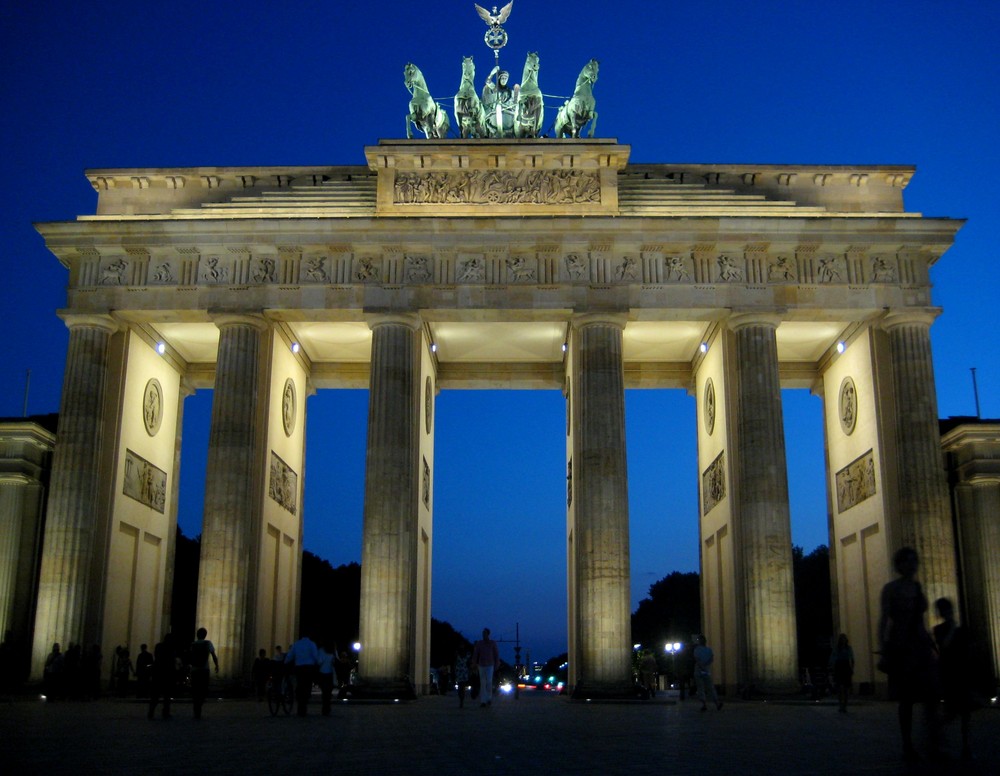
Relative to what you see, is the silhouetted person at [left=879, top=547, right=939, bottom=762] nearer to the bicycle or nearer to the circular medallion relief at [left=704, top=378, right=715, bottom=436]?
the bicycle

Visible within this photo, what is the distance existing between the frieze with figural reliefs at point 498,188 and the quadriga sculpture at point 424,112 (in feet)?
8.01

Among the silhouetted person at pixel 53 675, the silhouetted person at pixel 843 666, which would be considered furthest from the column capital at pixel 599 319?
the silhouetted person at pixel 53 675

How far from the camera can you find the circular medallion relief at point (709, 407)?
3803 cm

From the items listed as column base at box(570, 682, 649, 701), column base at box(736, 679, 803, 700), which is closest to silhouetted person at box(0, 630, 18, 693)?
column base at box(570, 682, 649, 701)

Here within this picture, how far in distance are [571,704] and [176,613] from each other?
47836mm

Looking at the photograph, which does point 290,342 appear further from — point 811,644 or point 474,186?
point 811,644

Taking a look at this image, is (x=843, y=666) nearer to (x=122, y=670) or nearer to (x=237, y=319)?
(x=237, y=319)

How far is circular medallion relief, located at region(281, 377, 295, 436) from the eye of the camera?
1494 inches

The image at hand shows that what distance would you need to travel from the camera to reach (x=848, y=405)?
37469 millimetres

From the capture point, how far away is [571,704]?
30.2 meters

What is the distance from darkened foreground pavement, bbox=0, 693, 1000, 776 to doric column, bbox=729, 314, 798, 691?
813cm

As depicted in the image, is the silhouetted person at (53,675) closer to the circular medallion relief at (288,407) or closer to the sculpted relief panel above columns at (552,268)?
the circular medallion relief at (288,407)

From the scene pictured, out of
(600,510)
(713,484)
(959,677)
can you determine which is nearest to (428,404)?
(600,510)

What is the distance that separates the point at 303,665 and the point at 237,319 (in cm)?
1472
